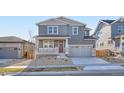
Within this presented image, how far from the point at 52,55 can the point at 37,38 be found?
10.4ft

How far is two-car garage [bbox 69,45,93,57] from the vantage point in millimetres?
31656

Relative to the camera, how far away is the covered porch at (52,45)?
30.8m

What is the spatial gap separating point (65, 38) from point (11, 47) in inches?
279

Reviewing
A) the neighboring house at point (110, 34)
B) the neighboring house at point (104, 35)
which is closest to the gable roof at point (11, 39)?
the neighboring house at point (104, 35)

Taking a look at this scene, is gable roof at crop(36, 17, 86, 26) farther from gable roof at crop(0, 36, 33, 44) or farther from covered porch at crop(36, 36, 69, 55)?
gable roof at crop(0, 36, 33, 44)

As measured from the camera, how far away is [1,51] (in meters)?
28.9

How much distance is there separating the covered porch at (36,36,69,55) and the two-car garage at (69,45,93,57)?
0.95m

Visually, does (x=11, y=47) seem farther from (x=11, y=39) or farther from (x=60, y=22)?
(x=60, y=22)

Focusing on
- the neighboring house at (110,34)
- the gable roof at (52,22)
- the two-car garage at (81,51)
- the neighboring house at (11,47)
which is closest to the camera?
the neighboring house at (11,47)

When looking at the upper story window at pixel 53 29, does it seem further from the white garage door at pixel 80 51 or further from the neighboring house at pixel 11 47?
the neighboring house at pixel 11 47

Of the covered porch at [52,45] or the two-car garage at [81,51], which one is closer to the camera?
the covered porch at [52,45]

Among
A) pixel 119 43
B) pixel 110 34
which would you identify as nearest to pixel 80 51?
pixel 110 34
